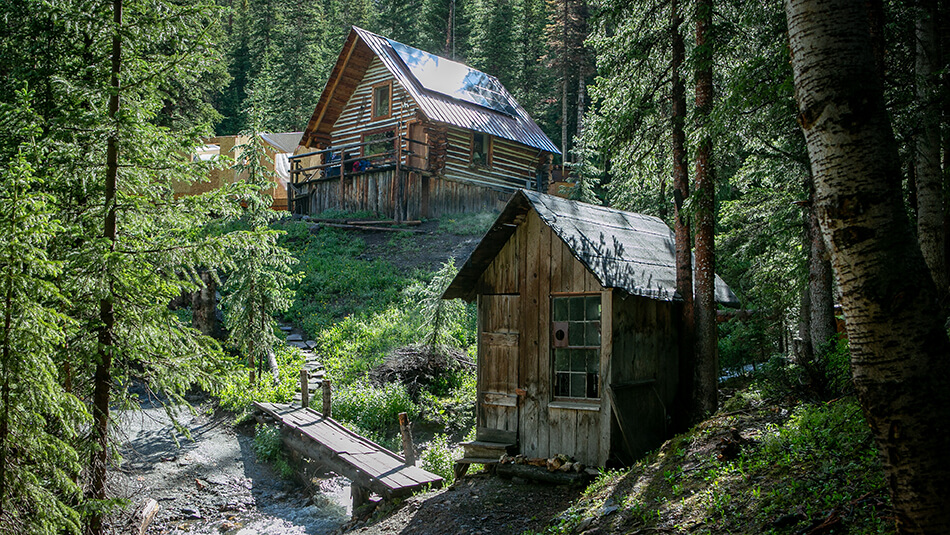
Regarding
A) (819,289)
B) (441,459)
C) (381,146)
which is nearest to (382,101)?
(381,146)

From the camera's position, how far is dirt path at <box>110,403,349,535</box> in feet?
33.7

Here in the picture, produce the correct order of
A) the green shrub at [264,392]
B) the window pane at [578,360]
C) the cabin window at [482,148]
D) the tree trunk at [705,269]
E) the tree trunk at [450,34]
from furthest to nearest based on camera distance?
the tree trunk at [450,34] < the cabin window at [482,148] < the green shrub at [264,392] < the tree trunk at [705,269] < the window pane at [578,360]

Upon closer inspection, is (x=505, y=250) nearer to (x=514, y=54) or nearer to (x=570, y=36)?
(x=570, y=36)

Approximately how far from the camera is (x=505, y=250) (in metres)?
10.6

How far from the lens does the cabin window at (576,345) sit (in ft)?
31.4

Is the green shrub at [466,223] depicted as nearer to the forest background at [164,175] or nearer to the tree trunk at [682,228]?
the forest background at [164,175]

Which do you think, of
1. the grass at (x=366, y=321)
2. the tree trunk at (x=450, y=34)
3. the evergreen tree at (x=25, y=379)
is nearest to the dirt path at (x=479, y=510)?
the grass at (x=366, y=321)

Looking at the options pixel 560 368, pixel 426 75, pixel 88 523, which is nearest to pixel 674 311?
pixel 560 368

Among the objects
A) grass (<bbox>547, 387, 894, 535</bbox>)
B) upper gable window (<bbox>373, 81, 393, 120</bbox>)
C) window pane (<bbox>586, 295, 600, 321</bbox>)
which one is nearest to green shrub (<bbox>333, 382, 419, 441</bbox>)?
window pane (<bbox>586, 295, 600, 321</bbox>)

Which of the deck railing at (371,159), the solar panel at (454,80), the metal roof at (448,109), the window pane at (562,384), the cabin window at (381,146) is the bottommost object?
the window pane at (562,384)

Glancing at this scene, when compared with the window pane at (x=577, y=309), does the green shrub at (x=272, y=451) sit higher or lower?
lower

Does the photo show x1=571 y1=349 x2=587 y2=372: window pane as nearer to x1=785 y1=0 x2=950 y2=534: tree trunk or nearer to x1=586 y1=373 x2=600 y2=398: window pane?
x1=586 y1=373 x2=600 y2=398: window pane

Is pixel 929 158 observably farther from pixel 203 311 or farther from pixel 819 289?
pixel 203 311

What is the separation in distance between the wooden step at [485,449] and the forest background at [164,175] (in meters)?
3.96
